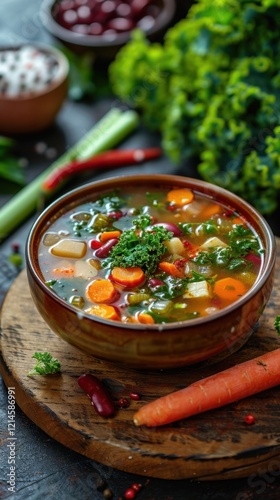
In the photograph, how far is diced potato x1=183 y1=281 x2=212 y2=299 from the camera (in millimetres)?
2883

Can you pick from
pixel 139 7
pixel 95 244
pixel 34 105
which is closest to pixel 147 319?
pixel 95 244

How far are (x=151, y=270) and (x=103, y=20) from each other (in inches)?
122

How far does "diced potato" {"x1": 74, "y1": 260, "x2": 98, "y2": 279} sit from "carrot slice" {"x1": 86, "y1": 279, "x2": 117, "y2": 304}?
0.07 m

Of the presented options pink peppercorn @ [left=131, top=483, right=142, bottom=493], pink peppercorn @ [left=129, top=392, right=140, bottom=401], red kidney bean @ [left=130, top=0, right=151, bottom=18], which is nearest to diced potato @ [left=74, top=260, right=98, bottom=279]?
pink peppercorn @ [left=129, top=392, right=140, bottom=401]

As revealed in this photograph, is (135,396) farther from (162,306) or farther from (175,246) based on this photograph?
(175,246)

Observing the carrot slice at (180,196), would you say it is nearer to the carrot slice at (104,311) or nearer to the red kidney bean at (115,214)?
the red kidney bean at (115,214)

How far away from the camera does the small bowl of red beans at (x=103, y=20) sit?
5305 millimetres

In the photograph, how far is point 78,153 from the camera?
4742mm

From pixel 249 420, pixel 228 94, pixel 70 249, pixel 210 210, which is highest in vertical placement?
pixel 70 249

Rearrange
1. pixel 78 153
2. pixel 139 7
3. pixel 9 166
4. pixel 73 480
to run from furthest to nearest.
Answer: pixel 139 7 → pixel 78 153 → pixel 9 166 → pixel 73 480

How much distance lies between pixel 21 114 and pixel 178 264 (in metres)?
2.29

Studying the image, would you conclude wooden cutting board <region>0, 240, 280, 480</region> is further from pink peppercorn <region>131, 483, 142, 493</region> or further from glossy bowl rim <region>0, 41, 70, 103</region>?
glossy bowl rim <region>0, 41, 70, 103</region>

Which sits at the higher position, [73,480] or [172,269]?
[172,269]

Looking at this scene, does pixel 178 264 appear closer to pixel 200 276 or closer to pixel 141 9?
pixel 200 276
